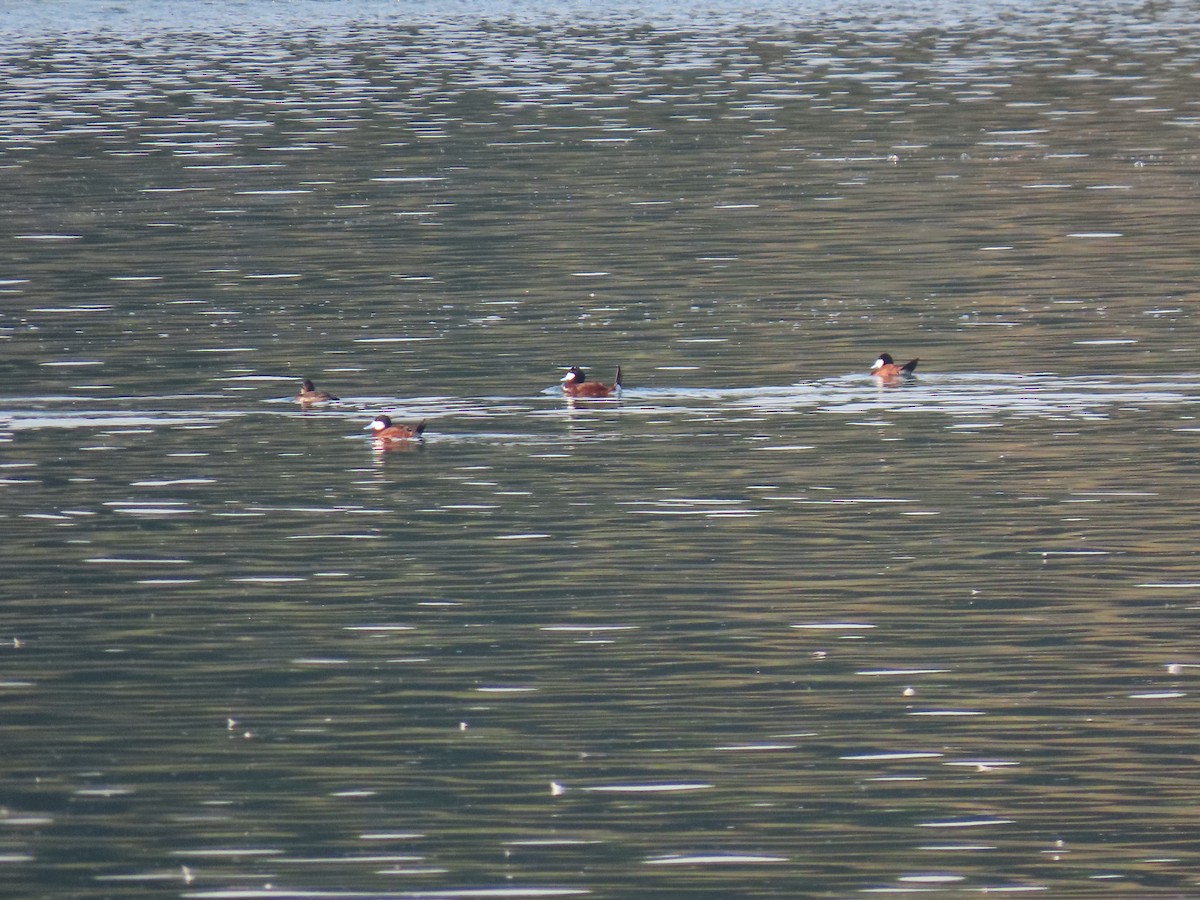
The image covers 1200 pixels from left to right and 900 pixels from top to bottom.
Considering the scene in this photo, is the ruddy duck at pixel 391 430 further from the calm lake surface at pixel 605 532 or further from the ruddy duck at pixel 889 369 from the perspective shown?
the ruddy duck at pixel 889 369

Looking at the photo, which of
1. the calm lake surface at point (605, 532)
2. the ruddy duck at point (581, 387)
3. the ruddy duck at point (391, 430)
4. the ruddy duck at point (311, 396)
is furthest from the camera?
the ruddy duck at point (311, 396)

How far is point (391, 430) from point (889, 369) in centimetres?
601

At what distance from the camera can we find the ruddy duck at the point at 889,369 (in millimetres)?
28859

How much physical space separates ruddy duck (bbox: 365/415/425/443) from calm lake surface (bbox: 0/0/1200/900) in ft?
0.87

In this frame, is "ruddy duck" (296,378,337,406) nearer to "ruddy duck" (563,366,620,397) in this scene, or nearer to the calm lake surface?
the calm lake surface

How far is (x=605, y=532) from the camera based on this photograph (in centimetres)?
2192

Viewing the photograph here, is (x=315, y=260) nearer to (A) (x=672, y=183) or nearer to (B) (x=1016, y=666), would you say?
(A) (x=672, y=183)

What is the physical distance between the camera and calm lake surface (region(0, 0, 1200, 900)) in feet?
47.5

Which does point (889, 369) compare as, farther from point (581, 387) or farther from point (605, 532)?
point (605, 532)

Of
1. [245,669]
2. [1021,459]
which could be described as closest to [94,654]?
[245,669]

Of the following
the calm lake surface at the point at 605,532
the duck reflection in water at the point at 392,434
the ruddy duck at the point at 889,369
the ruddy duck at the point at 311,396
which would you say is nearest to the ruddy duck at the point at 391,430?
the duck reflection in water at the point at 392,434

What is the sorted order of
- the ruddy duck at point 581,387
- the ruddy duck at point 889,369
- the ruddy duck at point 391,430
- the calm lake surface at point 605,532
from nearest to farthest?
the calm lake surface at point 605,532, the ruddy duck at point 391,430, the ruddy duck at point 581,387, the ruddy duck at point 889,369

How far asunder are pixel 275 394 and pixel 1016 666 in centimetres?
1363

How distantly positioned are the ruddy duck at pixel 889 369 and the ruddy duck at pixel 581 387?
290 cm
